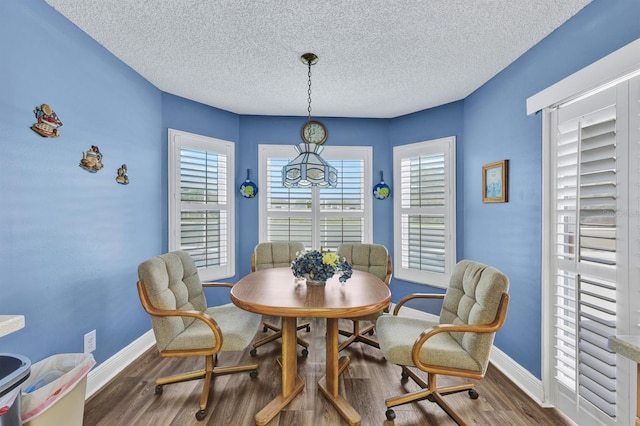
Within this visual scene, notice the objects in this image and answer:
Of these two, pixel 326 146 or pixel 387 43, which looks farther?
pixel 326 146

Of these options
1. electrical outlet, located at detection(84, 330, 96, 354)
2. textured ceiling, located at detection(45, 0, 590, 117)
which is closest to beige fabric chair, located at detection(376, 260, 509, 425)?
textured ceiling, located at detection(45, 0, 590, 117)

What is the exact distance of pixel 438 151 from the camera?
11.0 ft

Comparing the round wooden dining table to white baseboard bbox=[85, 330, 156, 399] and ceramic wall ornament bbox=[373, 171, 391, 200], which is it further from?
ceramic wall ornament bbox=[373, 171, 391, 200]

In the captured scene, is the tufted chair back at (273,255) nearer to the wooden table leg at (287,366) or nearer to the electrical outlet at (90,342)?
the wooden table leg at (287,366)

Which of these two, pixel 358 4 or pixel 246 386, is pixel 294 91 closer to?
Answer: pixel 358 4

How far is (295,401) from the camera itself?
78.5 inches

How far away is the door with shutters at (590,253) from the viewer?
1.52 metres

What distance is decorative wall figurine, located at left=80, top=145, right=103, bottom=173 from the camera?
2.09 meters

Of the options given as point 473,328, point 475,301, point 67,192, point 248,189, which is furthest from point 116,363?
point 475,301

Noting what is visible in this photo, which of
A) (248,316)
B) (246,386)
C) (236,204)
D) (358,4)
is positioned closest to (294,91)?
(358,4)

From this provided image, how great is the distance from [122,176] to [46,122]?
751 mm

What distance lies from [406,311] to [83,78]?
3900 millimetres

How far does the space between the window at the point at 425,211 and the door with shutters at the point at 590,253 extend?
1.27m

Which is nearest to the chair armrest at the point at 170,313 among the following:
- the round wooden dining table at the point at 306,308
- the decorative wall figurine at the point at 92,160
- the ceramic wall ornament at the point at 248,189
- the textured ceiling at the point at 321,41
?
the round wooden dining table at the point at 306,308
